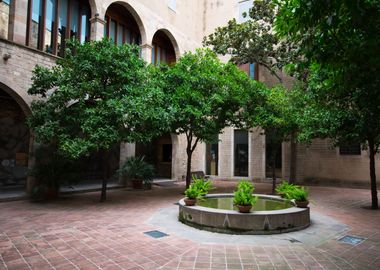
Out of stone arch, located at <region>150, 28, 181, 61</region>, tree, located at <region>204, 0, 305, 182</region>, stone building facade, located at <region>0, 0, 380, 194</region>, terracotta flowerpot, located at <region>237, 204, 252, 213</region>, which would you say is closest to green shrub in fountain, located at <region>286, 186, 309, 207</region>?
terracotta flowerpot, located at <region>237, 204, 252, 213</region>

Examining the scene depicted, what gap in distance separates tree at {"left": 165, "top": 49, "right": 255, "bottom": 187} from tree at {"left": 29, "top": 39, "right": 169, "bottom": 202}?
1315 millimetres

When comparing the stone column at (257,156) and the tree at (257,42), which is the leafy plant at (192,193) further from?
the stone column at (257,156)

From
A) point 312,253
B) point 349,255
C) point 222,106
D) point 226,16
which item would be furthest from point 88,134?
point 226,16

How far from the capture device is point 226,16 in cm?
2156

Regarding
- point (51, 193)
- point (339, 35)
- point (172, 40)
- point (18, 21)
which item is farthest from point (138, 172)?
point (339, 35)

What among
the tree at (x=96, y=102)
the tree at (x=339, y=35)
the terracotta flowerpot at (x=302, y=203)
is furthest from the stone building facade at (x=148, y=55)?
the tree at (x=339, y=35)

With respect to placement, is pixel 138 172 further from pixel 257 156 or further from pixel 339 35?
pixel 339 35

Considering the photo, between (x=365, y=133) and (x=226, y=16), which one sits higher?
(x=226, y=16)

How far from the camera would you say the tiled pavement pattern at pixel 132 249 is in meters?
4.71

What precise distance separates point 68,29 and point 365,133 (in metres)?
12.7

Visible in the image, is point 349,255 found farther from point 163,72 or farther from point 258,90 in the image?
point 163,72

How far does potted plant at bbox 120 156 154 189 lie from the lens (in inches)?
566

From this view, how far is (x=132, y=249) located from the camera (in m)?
5.39

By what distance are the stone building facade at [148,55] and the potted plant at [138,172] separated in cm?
93
